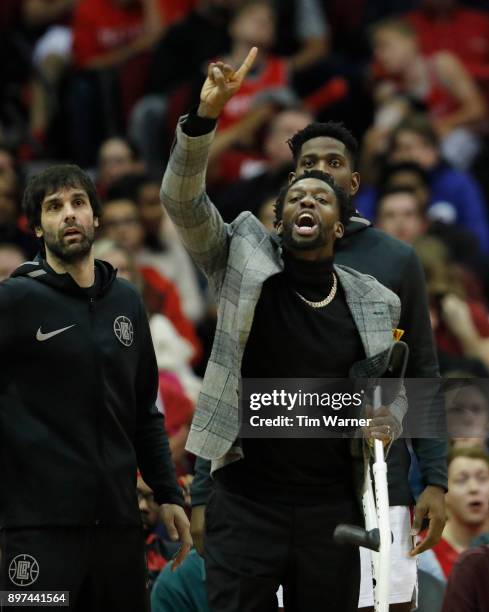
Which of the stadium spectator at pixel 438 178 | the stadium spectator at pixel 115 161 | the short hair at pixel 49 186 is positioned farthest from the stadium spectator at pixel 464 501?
the stadium spectator at pixel 115 161

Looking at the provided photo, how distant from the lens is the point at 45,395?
15.1ft

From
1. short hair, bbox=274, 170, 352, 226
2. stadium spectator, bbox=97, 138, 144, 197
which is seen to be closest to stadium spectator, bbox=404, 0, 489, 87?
stadium spectator, bbox=97, 138, 144, 197

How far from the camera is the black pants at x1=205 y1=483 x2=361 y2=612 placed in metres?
4.58

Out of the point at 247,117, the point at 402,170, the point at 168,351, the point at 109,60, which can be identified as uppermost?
the point at 109,60

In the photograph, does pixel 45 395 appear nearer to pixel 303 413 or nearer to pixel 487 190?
pixel 303 413

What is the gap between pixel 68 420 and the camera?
15.1 ft

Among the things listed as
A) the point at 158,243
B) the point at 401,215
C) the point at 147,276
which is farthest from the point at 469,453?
the point at 158,243

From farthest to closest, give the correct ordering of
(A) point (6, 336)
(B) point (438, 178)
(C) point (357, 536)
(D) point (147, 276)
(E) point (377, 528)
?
(B) point (438, 178), (D) point (147, 276), (A) point (6, 336), (E) point (377, 528), (C) point (357, 536)

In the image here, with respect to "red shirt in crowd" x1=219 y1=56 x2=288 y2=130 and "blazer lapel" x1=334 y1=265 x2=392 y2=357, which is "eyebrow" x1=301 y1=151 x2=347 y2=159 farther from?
"red shirt in crowd" x1=219 y1=56 x2=288 y2=130

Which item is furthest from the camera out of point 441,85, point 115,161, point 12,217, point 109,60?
point 109,60

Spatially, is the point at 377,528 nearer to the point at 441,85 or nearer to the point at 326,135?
the point at 326,135

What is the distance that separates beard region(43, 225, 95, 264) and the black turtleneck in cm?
58

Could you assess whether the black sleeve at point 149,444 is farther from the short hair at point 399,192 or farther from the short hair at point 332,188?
the short hair at point 399,192

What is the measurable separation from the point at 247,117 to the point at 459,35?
2062 mm
